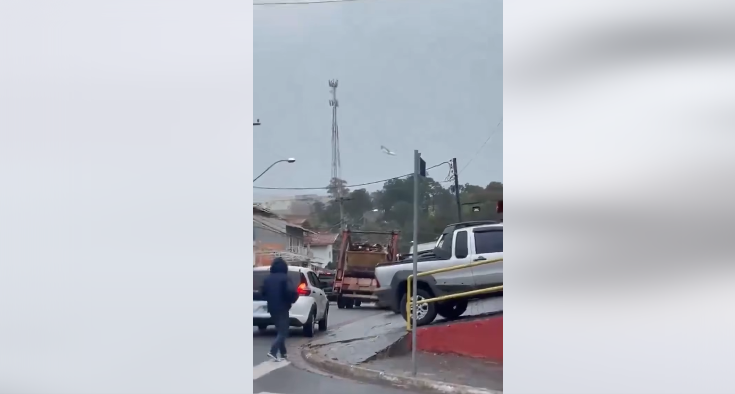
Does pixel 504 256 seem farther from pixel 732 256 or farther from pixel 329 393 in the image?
pixel 329 393

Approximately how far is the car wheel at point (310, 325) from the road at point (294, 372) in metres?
0.02

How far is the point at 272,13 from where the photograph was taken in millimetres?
1515

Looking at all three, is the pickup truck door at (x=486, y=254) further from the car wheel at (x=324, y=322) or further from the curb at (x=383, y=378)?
the car wheel at (x=324, y=322)

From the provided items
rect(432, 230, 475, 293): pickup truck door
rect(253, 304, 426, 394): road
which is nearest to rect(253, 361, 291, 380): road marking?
rect(253, 304, 426, 394): road

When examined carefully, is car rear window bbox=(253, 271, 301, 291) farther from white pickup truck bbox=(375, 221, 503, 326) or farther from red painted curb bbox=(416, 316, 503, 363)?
red painted curb bbox=(416, 316, 503, 363)

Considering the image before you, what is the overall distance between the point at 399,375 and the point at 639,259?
618 mm

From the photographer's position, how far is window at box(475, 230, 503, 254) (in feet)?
4.40

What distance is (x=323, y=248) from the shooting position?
150 centimetres

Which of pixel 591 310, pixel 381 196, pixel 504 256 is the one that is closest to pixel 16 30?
pixel 381 196

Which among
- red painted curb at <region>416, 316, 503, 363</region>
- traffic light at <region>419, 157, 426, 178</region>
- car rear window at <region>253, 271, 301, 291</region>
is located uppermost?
traffic light at <region>419, 157, 426, 178</region>

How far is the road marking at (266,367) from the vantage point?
1496mm

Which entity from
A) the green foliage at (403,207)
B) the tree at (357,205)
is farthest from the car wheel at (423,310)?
the tree at (357,205)

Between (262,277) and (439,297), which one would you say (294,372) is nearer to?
(262,277)

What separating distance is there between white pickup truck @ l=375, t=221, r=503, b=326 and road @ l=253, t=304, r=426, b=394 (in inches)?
3.3
